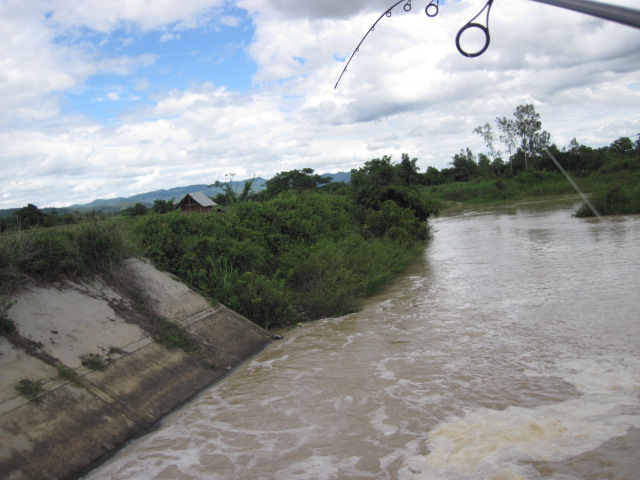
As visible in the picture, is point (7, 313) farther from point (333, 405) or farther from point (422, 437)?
point (422, 437)

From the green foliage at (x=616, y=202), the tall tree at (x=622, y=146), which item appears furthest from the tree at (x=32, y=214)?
the tall tree at (x=622, y=146)

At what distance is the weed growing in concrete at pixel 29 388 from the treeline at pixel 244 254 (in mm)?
1508

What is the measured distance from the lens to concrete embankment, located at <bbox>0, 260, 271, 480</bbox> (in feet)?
14.9

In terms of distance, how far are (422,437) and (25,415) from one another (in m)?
3.58

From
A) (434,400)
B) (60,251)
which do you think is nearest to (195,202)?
(60,251)

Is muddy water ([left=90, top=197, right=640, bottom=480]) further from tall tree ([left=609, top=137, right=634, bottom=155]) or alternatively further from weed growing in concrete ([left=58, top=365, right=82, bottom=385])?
tall tree ([left=609, top=137, right=634, bottom=155])

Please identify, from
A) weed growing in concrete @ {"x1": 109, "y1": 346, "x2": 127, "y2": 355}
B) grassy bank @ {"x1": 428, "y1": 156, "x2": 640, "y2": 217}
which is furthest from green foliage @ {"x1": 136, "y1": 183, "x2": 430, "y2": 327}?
grassy bank @ {"x1": 428, "y1": 156, "x2": 640, "y2": 217}

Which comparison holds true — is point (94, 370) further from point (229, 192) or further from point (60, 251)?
point (229, 192)

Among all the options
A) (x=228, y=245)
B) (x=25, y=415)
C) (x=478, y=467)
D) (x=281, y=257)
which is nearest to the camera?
(x=478, y=467)

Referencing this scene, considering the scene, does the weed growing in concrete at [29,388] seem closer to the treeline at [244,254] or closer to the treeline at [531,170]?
the treeline at [244,254]

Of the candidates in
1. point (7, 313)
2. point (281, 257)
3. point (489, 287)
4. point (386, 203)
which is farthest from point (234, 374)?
point (386, 203)

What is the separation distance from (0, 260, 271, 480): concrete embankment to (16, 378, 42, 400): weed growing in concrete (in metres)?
0.03

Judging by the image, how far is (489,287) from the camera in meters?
11.4

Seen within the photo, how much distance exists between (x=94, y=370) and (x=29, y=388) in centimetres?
80
